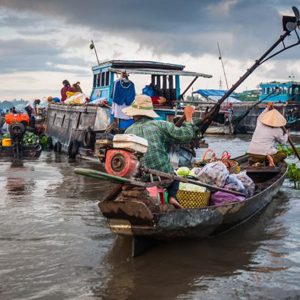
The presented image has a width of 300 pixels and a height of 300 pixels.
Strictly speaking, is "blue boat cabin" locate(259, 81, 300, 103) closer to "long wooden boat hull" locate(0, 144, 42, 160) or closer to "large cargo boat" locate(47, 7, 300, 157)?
"large cargo boat" locate(47, 7, 300, 157)

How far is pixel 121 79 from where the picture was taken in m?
12.8

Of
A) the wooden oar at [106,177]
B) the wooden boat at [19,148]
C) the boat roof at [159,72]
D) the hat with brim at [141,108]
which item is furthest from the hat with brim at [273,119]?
the wooden boat at [19,148]

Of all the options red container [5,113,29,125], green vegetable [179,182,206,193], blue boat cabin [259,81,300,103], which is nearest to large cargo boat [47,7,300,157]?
red container [5,113,29,125]

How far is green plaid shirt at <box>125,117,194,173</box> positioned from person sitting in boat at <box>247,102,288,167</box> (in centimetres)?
396

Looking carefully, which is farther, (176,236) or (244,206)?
(244,206)

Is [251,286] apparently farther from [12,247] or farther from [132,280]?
[12,247]

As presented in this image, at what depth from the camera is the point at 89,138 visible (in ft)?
46.8

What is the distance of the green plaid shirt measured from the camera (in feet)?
19.2

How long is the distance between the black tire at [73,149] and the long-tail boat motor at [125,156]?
1006 centimetres

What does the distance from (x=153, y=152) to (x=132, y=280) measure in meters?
1.68

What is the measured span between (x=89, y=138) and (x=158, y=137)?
8.56 m

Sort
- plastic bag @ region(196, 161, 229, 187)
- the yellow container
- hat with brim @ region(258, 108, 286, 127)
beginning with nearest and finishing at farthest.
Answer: plastic bag @ region(196, 161, 229, 187) → hat with brim @ region(258, 108, 286, 127) → the yellow container

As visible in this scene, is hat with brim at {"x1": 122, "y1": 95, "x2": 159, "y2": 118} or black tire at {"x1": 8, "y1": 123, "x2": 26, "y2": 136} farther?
black tire at {"x1": 8, "y1": 123, "x2": 26, "y2": 136}

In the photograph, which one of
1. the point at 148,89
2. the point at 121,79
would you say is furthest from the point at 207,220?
the point at 148,89
